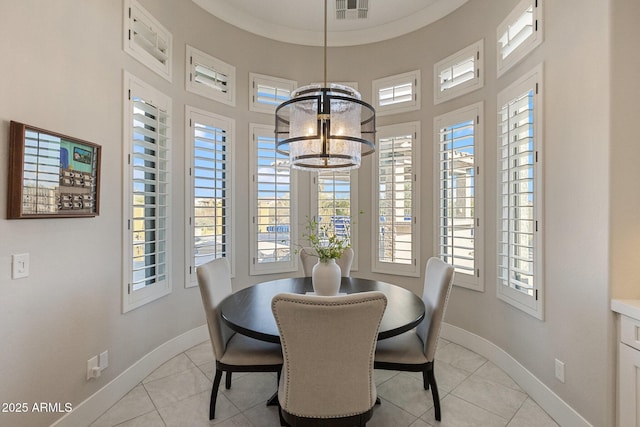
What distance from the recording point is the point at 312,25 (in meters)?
3.70

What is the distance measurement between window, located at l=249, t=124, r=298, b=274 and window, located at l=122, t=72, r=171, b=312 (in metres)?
1.01

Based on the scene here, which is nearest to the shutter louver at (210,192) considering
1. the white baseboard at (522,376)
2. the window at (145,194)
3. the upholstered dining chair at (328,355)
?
the window at (145,194)

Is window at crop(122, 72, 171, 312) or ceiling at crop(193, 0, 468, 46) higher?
ceiling at crop(193, 0, 468, 46)

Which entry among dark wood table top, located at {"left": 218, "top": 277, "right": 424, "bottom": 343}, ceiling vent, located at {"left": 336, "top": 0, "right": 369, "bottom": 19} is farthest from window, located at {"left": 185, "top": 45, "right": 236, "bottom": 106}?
dark wood table top, located at {"left": 218, "top": 277, "right": 424, "bottom": 343}

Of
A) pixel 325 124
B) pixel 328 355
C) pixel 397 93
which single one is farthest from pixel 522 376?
pixel 397 93

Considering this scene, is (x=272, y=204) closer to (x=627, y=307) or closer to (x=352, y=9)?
(x=352, y=9)

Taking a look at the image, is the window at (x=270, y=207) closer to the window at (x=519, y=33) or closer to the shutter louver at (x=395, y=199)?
the shutter louver at (x=395, y=199)

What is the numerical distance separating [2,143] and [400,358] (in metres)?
2.46

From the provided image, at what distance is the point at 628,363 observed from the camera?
158 cm

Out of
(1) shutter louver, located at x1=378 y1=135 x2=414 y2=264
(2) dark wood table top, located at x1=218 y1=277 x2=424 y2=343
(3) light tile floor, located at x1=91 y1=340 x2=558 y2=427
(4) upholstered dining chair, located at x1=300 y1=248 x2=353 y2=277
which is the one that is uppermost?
(1) shutter louver, located at x1=378 y1=135 x2=414 y2=264

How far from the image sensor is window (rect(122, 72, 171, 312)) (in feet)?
7.80

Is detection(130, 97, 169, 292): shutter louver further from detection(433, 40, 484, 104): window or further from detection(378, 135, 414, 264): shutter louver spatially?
detection(433, 40, 484, 104): window

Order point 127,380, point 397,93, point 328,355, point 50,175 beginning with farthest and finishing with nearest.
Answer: point 397,93 → point 127,380 → point 50,175 → point 328,355

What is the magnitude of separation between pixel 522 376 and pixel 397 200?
6.54 feet
